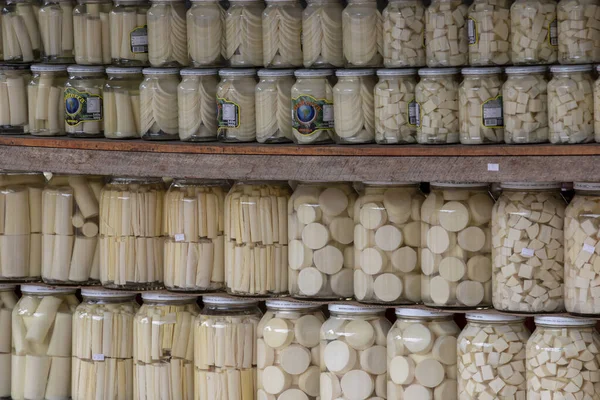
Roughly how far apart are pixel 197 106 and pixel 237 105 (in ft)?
0.39

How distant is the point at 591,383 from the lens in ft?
9.29

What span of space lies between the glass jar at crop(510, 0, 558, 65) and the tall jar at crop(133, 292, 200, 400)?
1055mm

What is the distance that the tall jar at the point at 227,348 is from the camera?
125 inches

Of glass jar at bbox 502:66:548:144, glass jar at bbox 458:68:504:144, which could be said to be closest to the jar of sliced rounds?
glass jar at bbox 458:68:504:144

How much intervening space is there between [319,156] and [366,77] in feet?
0.70

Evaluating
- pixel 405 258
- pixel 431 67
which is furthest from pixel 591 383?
pixel 431 67

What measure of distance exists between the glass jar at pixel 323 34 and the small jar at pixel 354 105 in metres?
0.05

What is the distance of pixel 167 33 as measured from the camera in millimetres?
3152

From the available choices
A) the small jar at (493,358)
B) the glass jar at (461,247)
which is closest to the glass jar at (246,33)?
the glass jar at (461,247)

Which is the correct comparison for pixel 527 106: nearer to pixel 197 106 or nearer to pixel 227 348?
pixel 197 106

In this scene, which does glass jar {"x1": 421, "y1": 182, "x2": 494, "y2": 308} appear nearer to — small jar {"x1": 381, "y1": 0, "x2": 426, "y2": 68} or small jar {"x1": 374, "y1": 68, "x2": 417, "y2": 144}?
small jar {"x1": 374, "y1": 68, "x2": 417, "y2": 144}

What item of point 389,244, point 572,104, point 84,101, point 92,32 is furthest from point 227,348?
point 572,104

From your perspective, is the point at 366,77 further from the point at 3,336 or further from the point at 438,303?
the point at 3,336

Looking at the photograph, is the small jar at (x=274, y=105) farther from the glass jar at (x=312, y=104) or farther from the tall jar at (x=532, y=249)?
the tall jar at (x=532, y=249)
